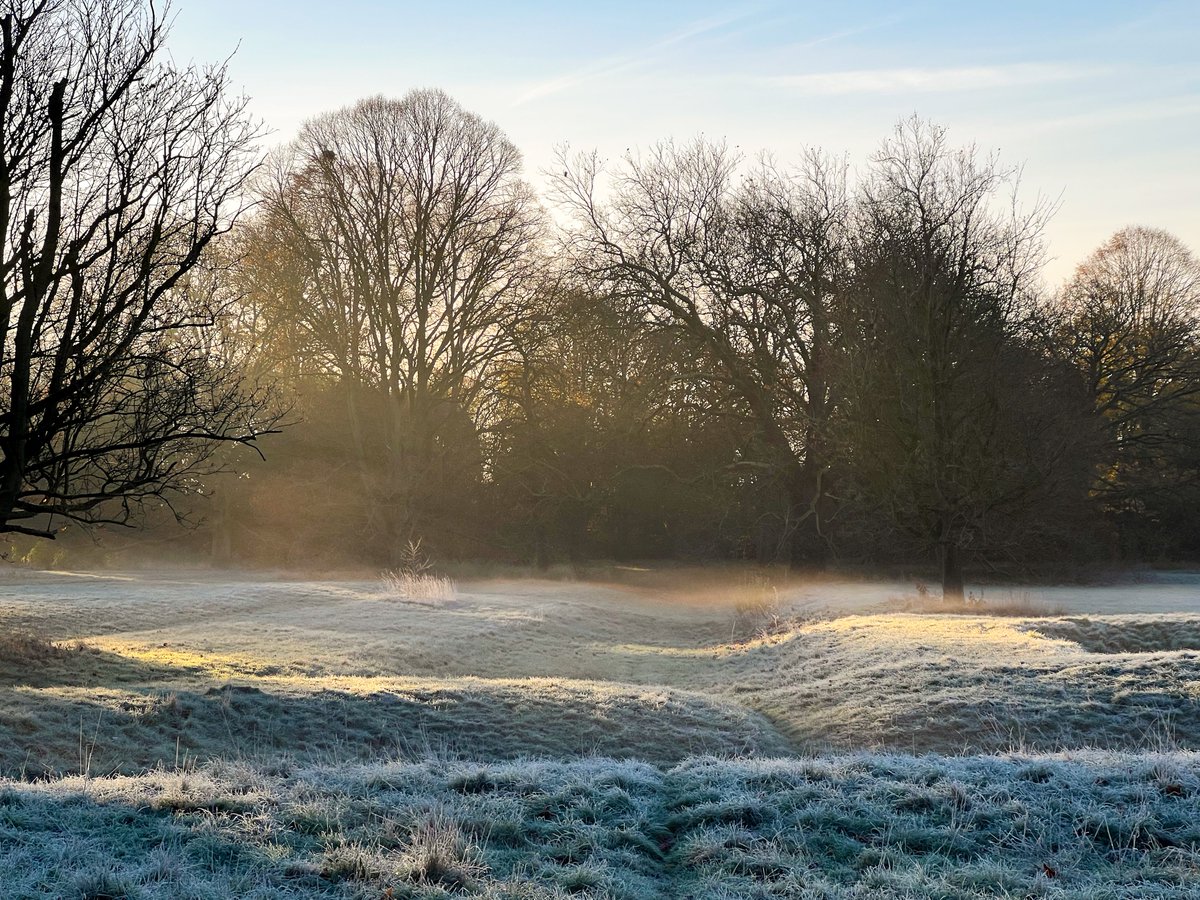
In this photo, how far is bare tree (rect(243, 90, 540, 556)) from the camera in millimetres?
33250

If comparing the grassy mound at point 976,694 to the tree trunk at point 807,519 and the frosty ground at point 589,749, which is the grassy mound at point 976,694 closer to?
the frosty ground at point 589,749

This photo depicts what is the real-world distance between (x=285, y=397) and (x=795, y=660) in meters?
24.4

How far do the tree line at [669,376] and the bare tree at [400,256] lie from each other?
11cm

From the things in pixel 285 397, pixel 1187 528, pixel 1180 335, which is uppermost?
pixel 1180 335

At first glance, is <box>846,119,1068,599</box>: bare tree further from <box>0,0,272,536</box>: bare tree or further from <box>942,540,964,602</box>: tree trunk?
<box>0,0,272,536</box>: bare tree

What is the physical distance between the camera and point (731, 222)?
1195 inches

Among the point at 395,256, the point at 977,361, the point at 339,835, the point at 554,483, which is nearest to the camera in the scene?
the point at 339,835

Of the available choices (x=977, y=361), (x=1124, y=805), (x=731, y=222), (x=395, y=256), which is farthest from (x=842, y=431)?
(x=1124, y=805)

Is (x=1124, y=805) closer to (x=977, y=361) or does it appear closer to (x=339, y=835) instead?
(x=339, y=835)

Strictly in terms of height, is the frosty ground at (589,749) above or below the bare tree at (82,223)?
below

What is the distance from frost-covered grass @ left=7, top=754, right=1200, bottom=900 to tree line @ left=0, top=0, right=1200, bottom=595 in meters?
14.0

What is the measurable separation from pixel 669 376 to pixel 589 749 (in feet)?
64.9

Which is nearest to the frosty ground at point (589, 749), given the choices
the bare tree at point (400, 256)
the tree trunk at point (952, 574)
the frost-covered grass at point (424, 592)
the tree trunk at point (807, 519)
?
the frost-covered grass at point (424, 592)

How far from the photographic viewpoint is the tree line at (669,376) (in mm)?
23328
